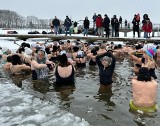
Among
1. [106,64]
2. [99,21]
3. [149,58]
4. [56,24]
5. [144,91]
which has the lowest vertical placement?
[144,91]

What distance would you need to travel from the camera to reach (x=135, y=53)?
Answer: 41.1 feet

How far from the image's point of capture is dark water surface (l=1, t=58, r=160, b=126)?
7.04m

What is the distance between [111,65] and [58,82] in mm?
1915

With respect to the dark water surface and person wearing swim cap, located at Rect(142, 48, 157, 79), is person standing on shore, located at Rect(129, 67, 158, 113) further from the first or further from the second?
person wearing swim cap, located at Rect(142, 48, 157, 79)

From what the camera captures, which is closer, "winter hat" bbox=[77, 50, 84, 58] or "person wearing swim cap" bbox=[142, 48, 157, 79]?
"person wearing swim cap" bbox=[142, 48, 157, 79]

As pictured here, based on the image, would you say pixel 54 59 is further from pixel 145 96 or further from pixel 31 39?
pixel 31 39

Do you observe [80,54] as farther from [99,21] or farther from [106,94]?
[99,21]

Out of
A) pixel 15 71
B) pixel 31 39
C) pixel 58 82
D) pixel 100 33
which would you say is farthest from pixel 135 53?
pixel 31 39

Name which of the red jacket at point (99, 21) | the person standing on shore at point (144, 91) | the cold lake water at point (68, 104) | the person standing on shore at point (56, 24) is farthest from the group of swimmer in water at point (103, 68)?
the person standing on shore at point (56, 24)

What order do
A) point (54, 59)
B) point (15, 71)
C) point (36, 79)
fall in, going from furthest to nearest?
point (54, 59) < point (15, 71) < point (36, 79)

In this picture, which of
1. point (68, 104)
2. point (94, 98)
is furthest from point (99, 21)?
point (68, 104)

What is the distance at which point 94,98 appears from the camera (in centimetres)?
895

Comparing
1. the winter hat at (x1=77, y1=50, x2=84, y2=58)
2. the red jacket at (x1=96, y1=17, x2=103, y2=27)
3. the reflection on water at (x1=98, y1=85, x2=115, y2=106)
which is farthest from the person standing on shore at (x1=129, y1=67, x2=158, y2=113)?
the red jacket at (x1=96, y1=17, x2=103, y2=27)

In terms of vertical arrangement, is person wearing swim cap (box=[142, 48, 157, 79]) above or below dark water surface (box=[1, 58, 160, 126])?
above
